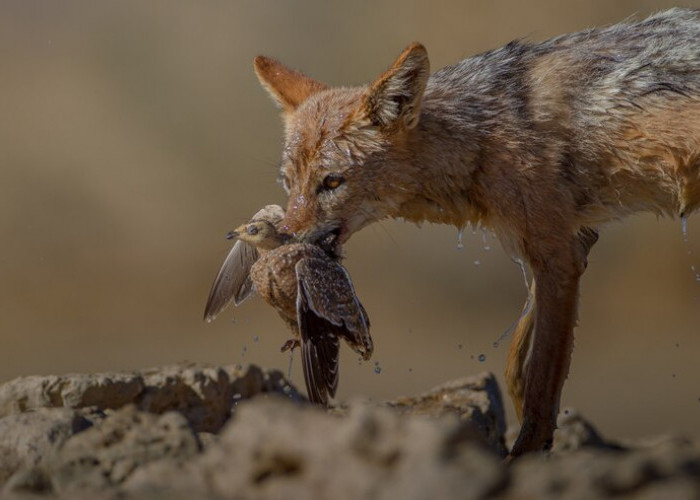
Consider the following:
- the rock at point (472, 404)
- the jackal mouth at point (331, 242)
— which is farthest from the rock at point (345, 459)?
the rock at point (472, 404)

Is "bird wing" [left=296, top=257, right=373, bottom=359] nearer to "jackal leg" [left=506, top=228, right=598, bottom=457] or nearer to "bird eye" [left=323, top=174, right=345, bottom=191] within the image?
"bird eye" [left=323, top=174, right=345, bottom=191]

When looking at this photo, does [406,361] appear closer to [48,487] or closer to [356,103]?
[356,103]

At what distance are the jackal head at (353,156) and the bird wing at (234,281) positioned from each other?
53 centimetres

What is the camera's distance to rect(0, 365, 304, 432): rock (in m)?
6.25

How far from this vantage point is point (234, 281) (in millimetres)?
6770

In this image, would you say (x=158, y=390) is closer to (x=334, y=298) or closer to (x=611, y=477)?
(x=334, y=298)

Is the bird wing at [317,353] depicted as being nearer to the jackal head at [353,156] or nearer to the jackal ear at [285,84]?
the jackal head at [353,156]

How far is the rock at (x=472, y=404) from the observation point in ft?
22.1

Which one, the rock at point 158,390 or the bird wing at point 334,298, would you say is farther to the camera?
the rock at point 158,390

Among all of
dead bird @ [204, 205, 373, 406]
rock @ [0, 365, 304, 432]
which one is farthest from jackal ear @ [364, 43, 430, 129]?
rock @ [0, 365, 304, 432]

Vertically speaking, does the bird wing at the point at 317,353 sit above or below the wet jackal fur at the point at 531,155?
below

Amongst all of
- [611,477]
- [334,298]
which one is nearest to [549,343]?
[334,298]

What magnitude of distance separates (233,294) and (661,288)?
8.92 m

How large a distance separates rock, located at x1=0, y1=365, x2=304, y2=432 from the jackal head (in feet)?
4.34
